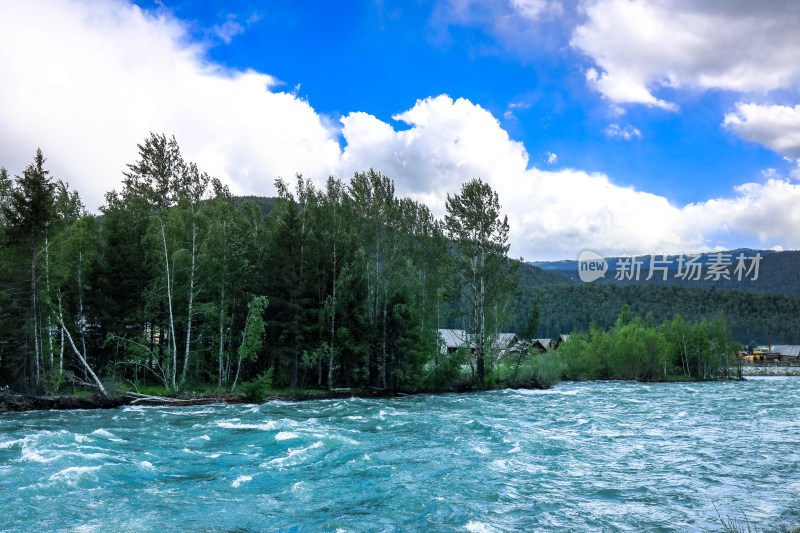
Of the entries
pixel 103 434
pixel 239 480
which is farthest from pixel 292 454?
pixel 103 434

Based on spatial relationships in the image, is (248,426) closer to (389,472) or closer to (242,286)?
(389,472)

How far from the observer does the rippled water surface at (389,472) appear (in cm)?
1040

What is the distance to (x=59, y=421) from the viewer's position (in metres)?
22.8

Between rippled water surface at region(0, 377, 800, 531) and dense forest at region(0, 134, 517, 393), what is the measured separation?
870 centimetres

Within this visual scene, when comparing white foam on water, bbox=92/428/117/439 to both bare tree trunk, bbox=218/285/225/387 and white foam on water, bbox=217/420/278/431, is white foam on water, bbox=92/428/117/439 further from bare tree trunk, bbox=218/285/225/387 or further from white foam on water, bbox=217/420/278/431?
bare tree trunk, bbox=218/285/225/387

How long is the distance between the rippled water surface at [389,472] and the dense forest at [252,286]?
8700 millimetres

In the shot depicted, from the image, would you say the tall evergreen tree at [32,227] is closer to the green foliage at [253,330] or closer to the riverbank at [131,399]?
the riverbank at [131,399]

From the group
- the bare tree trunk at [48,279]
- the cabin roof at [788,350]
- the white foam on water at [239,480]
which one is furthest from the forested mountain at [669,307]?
the white foam on water at [239,480]

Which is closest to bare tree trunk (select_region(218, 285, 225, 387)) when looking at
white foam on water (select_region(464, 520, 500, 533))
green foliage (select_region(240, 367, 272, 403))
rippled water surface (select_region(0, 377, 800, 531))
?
green foliage (select_region(240, 367, 272, 403))

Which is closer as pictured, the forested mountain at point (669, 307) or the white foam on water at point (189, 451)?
the white foam on water at point (189, 451)

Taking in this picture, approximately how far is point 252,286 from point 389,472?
2719 cm

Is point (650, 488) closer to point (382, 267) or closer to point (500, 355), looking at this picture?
point (382, 267)

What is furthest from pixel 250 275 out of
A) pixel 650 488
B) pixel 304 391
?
pixel 650 488

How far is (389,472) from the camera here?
14477 mm
